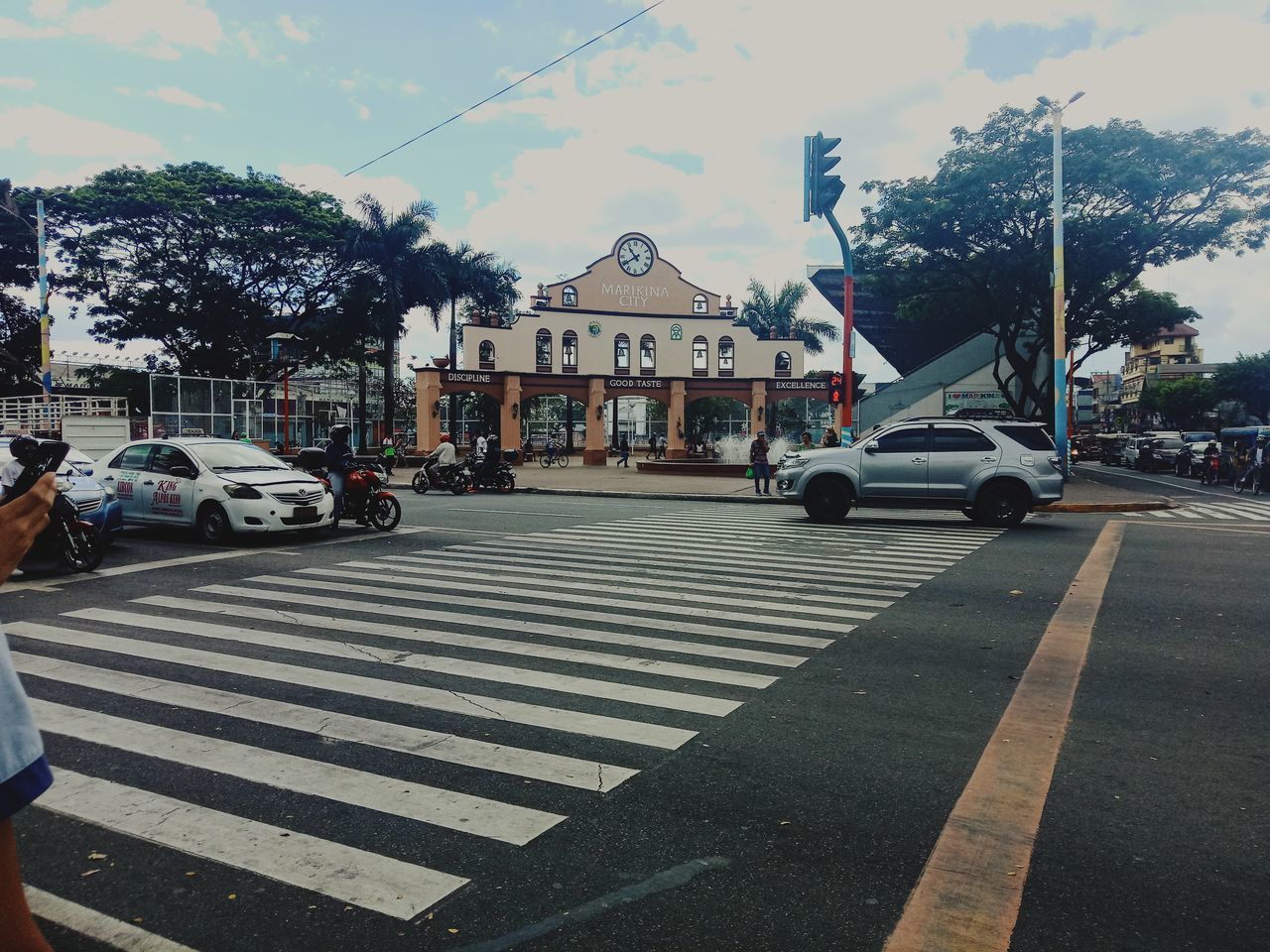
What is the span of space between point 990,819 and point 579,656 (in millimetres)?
3067

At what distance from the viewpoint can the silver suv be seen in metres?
14.7

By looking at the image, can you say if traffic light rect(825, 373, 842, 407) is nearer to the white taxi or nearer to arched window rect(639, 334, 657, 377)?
the white taxi

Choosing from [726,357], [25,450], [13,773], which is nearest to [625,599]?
[25,450]

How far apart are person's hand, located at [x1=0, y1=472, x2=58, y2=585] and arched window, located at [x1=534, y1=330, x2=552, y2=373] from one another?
4582 centimetres

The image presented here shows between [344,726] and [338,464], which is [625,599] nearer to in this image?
[344,726]

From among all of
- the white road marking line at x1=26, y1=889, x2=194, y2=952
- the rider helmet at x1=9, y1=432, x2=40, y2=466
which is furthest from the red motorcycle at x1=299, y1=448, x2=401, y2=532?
the rider helmet at x1=9, y1=432, x2=40, y2=466

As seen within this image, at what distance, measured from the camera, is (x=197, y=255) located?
125 feet

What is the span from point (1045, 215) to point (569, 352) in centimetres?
2604

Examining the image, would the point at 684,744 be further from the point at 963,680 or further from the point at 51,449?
the point at 51,449

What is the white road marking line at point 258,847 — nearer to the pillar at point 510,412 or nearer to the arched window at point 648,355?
the pillar at point 510,412

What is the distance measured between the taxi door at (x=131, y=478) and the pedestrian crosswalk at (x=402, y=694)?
182 inches

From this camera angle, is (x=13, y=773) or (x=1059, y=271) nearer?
(x=13, y=773)

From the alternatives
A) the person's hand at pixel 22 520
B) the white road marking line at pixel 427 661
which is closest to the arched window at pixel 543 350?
the white road marking line at pixel 427 661

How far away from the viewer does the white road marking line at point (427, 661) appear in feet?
16.9
